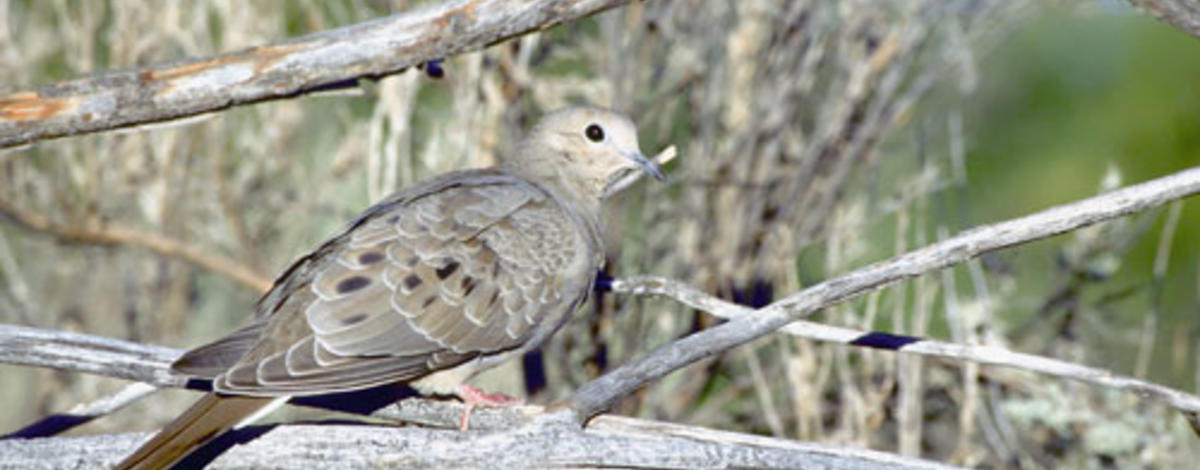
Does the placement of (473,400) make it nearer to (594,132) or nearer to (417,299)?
(417,299)

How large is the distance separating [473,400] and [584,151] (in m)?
0.95

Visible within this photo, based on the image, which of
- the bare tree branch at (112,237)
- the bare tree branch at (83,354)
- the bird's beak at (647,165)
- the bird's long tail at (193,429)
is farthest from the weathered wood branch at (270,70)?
the bare tree branch at (112,237)

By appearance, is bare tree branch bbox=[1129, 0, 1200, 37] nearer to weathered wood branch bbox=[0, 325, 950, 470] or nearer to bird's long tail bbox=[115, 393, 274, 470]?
weathered wood branch bbox=[0, 325, 950, 470]

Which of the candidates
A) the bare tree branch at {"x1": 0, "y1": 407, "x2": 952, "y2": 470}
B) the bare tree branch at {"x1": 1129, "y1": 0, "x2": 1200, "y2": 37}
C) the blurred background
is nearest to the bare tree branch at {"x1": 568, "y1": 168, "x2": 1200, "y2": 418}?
the bare tree branch at {"x1": 0, "y1": 407, "x2": 952, "y2": 470}

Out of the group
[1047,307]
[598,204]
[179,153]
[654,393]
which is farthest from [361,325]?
[1047,307]

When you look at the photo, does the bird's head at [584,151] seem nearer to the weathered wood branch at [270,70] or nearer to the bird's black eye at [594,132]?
the bird's black eye at [594,132]

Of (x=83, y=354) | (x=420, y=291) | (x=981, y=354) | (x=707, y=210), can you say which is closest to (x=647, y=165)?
(x=420, y=291)

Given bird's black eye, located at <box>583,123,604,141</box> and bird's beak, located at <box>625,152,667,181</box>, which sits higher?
bird's black eye, located at <box>583,123,604,141</box>

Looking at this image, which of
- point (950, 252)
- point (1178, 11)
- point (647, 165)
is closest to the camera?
point (950, 252)

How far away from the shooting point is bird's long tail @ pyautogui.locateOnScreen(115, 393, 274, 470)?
9.73ft

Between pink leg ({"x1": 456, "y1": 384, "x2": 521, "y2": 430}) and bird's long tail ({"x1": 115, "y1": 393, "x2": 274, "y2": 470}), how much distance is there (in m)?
0.52

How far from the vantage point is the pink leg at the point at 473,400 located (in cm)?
Answer: 360

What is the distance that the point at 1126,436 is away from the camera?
492 centimetres

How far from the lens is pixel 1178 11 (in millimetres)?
3189
